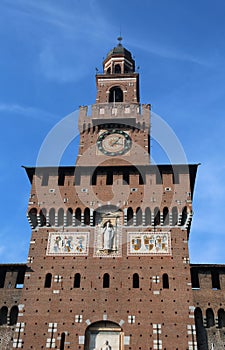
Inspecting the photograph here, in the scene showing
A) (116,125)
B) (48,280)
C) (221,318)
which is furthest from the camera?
(116,125)

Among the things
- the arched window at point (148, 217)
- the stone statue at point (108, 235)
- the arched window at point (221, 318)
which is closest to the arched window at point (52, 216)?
the stone statue at point (108, 235)

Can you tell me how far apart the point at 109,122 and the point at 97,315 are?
12653 mm

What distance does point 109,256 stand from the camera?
22.3m

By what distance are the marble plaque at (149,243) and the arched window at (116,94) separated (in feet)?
39.5

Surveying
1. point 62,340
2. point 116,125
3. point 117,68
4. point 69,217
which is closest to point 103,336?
point 62,340

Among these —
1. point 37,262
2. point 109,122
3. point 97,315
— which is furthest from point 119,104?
point 97,315

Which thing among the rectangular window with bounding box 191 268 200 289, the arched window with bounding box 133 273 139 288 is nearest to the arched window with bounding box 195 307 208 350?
the rectangular window with bounding box 191 268 200 289

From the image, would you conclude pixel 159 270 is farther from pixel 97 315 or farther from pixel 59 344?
pixel 59 344

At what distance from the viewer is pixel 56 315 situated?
20734 mm

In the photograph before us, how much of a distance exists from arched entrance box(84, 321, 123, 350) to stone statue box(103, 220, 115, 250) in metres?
3.63

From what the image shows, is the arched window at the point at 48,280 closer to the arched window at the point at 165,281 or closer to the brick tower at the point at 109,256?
the brick tower at the point at 109,256

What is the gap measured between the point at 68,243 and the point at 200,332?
7.37m

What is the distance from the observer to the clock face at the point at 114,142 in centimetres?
2752

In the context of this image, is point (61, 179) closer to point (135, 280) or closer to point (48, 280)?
point (48, 280)
